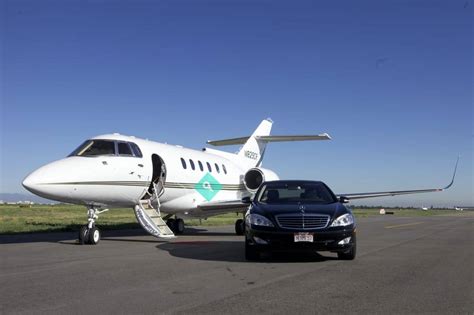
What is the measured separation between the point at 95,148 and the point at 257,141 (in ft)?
41.6

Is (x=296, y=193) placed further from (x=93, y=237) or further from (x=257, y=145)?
(x=257, y=145)

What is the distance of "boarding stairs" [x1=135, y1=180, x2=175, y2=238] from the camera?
15.6 m

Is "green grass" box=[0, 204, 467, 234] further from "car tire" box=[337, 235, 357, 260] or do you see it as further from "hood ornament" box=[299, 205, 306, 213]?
"car tire" box=[337, 235, 357, 260]

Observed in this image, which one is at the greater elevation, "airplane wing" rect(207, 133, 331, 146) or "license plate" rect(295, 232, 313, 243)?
"airplane wing" rect(207, 133, 331, 146)

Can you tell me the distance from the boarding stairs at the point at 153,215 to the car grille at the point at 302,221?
634 centimetres

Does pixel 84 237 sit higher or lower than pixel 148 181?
lower

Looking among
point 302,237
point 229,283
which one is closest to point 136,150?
point 302,237

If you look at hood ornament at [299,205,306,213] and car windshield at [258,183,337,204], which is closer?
hood ornament at [299,205,306,213]

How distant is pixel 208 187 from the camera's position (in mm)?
20406

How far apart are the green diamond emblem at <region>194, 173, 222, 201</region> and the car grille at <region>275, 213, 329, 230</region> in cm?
990

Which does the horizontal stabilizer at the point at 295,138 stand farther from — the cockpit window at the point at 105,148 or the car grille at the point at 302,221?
the car grille at the point at 302,221

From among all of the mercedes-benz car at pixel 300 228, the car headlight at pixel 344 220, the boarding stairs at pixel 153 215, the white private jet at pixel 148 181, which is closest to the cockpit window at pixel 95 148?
the white private jet at pixel 148 181

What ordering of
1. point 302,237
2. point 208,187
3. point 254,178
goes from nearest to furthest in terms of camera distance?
point 302,237, point 208,187, point 254,178

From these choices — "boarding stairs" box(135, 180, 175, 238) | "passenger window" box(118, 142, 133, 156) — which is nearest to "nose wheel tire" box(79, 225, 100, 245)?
"boarding stairs" box(135, 180, 175, 238)
